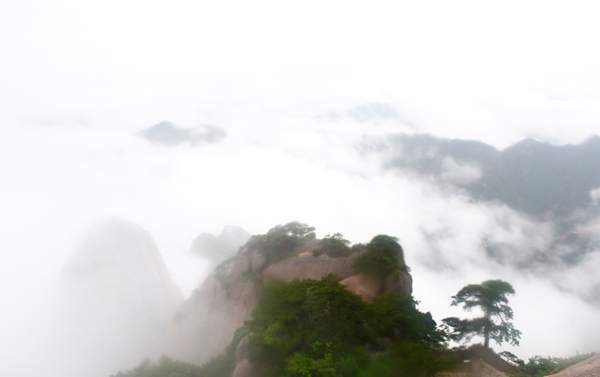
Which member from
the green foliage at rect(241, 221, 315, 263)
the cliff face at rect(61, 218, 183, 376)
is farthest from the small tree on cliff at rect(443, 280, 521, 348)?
the cliff face at rect(61, 218, 183, 376)

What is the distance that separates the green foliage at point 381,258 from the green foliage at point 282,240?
7.01 metres

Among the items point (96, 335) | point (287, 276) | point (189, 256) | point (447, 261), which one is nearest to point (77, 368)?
point (96, 335)

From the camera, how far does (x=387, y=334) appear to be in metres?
16.2

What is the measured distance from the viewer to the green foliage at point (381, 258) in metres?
20.9

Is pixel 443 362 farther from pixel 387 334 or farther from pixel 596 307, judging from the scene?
pixel 596 307

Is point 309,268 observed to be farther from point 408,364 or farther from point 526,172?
point 526,172

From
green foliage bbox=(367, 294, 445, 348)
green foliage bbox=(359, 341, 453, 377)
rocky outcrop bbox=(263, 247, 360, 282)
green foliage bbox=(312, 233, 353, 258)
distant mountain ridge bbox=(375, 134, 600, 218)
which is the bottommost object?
green foliage bbox=(359, 341, 453, 377)

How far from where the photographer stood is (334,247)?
25.3 m

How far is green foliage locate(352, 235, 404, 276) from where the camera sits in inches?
822

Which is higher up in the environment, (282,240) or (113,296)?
(282,240)

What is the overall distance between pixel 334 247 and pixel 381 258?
4717mm

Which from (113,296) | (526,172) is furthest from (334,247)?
(526,172)

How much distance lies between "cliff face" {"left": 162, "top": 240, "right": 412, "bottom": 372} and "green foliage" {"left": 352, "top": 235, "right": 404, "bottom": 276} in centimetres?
46

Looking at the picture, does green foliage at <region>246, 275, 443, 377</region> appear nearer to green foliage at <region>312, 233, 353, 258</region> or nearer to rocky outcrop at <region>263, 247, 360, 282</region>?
rocky outcrop at <region>263, 247, 360, 282</region>
